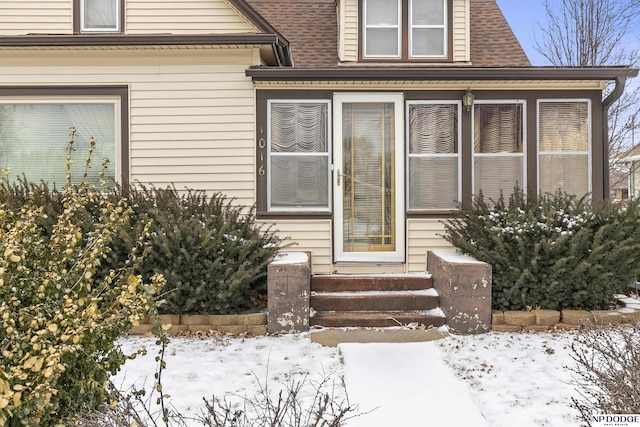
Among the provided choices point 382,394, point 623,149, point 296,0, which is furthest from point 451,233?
point 623,149

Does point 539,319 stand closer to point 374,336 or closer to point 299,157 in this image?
point 374,336

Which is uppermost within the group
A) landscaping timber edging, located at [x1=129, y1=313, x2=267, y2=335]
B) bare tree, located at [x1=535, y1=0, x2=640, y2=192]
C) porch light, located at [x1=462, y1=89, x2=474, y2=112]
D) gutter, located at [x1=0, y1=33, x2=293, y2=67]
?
bare tree, located at [x1=535, y1=0, x2=640, y2=192]

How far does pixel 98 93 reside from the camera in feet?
24.3

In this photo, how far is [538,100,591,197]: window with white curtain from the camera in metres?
7.51

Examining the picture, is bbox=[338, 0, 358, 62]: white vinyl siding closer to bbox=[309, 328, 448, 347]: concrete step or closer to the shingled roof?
the shingled roof

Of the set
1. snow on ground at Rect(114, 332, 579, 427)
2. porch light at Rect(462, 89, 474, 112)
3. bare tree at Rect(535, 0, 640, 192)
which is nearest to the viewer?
snow on ground at Rect(114, 332, 579, 427)

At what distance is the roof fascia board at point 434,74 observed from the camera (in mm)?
7004

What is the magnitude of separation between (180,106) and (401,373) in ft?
16.1

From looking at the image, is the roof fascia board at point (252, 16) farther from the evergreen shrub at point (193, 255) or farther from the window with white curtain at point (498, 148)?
the window with white curtain at point (498, 148)

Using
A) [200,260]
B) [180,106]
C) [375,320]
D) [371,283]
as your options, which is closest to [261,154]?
[180,106]

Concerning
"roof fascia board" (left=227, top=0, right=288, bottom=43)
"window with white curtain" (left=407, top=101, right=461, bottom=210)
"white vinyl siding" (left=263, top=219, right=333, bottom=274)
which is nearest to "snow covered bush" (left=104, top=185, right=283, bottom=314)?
"white vinyl siding" (left=263, top=219, right=333, bottom=274)

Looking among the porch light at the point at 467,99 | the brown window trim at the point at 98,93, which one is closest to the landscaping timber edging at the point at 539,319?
the porch light at the point at 467,99

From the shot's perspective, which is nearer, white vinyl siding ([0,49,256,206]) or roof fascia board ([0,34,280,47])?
roof fascia board ([0,34,280,47])

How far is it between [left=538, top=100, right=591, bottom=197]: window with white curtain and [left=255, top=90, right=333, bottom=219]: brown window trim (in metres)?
3.10
